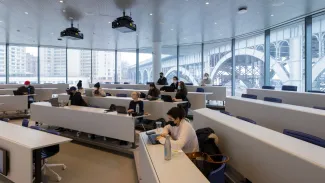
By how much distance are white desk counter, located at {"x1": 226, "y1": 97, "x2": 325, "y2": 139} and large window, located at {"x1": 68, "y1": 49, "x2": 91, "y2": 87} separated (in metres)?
11.7

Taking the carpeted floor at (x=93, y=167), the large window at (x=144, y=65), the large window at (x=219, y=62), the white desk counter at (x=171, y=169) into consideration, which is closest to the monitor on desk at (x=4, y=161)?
the carpeted floor at (x=93, y=167)

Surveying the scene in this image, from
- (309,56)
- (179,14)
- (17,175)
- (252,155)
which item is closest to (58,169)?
(17,175)

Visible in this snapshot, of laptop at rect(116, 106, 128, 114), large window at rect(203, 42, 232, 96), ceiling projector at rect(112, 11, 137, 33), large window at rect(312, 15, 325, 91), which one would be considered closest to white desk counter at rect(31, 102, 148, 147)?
laptop at rect(116, 106, 128, 114)

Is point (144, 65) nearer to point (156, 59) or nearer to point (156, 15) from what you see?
point (156, 59)

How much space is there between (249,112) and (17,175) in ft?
14.8

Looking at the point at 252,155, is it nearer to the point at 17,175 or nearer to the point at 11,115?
the point at 17,175

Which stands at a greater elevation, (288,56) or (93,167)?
(288,56)

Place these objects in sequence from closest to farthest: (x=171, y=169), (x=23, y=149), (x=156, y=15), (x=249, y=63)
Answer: (x=171, y=169) → (x=23, y=149) → (x=156, y=15) → (x=249, y=63)

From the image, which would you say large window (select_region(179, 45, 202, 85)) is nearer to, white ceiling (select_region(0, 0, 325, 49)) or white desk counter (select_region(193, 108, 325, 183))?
white ceiling (select_region(0, 0, 325, 49))

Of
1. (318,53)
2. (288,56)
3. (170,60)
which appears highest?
(170,60)

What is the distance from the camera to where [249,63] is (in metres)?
10.1

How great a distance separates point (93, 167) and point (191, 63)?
10.1 metres

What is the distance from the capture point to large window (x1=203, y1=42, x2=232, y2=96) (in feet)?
36.3

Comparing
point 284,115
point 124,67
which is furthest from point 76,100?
point 124,67
